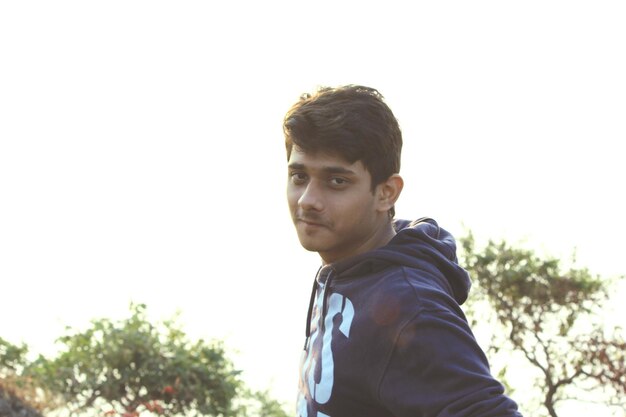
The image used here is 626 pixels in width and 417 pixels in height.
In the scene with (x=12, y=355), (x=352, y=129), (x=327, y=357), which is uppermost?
(x=12, y=355)

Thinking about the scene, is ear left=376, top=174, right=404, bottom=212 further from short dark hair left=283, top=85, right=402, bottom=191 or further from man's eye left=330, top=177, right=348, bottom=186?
man's eye left=330, top=177, right=348, bottom=186

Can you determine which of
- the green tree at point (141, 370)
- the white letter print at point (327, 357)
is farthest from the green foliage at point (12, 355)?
the white letter print at point (327, 357)

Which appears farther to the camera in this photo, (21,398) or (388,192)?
(21,398)

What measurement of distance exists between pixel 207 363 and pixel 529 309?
548 centimetres

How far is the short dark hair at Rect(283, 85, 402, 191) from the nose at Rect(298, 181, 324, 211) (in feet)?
0.37

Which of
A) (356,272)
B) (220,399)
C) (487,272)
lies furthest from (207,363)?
(356,272)

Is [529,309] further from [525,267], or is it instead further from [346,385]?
[346,385]

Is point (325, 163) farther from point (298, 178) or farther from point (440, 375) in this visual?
point (440, 375)

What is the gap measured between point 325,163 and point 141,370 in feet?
30.2

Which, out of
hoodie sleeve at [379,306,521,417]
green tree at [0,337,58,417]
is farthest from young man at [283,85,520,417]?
green tree at [0,337,58,417]

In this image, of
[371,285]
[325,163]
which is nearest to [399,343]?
[371,285]

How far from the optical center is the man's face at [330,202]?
3012 mm

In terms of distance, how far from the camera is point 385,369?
8.96 feet

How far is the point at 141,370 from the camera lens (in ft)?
38.8
